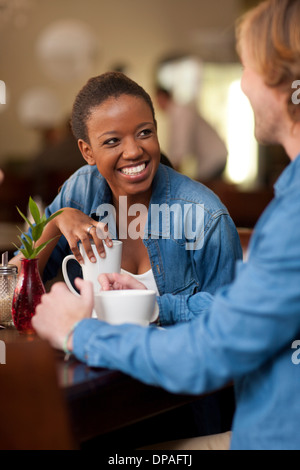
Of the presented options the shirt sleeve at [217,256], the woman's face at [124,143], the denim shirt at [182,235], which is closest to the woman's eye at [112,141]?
the woman's face at [124,143]

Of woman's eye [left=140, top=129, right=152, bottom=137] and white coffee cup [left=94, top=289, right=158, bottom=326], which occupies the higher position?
woman's eye [left=140, top=129, right=152, bottom=137]

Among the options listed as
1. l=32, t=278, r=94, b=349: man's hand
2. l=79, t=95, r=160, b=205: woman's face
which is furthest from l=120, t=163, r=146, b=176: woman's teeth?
l=32, t=278, r=94, b=349: man's hand

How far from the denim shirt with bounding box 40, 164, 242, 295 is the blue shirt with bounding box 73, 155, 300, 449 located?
379mm

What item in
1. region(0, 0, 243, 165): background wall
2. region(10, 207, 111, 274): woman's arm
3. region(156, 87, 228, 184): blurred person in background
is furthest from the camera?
region(0, 0, 243, 165): background wall

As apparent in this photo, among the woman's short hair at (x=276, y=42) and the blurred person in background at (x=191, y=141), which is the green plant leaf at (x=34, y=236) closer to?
the woman's short hair at (x=276, y=42)

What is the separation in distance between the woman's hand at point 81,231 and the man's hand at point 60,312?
211 millimetres

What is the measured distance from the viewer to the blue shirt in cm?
75

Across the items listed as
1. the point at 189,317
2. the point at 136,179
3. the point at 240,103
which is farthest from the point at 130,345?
the point at 240,103

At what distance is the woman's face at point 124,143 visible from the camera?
3.79ft

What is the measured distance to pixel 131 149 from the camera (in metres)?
1.17

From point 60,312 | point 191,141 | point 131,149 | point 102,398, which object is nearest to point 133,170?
point 131,149

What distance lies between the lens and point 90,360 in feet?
2.84

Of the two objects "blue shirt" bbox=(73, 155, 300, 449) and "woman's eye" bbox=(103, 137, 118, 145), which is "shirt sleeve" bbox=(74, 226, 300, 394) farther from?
"woman's eye" bbox=(103, 137, 118, 145)
